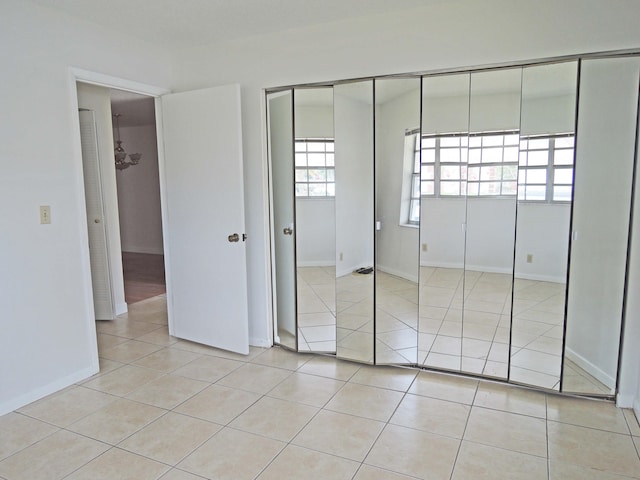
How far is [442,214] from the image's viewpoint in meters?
2.88

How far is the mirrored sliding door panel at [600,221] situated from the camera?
2.32m

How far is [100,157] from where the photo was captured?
414 centimetres

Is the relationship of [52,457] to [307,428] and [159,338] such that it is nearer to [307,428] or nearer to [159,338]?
[307,428]

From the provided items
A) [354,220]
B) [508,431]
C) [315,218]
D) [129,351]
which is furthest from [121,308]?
[508,431]

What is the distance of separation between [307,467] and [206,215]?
2.03 metres

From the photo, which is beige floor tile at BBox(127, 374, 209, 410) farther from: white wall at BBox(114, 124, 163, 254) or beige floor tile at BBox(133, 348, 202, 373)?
white wall at BBox(114, 124, 163, 254)

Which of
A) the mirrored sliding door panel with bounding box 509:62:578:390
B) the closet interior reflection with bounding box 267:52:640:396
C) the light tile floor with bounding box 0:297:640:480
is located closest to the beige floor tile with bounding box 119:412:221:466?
the light tile floor with bounding box 0:297:640:480

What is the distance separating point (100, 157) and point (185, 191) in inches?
52.7

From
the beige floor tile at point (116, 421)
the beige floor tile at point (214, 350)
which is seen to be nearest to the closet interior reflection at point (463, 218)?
the beige floor tile at point (214, 350)

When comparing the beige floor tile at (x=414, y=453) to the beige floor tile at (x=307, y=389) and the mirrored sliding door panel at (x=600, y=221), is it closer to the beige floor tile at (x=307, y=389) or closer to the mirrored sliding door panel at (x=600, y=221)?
the beige floor tile at (x=307, y=389)

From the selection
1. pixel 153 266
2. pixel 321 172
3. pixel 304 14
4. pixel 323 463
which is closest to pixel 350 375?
pixel 323 463

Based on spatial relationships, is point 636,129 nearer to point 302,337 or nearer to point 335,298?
point 335,298

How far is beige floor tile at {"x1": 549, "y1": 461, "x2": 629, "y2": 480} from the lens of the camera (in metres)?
1.90

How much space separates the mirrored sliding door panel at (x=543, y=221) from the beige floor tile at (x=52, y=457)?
250 centimetres
